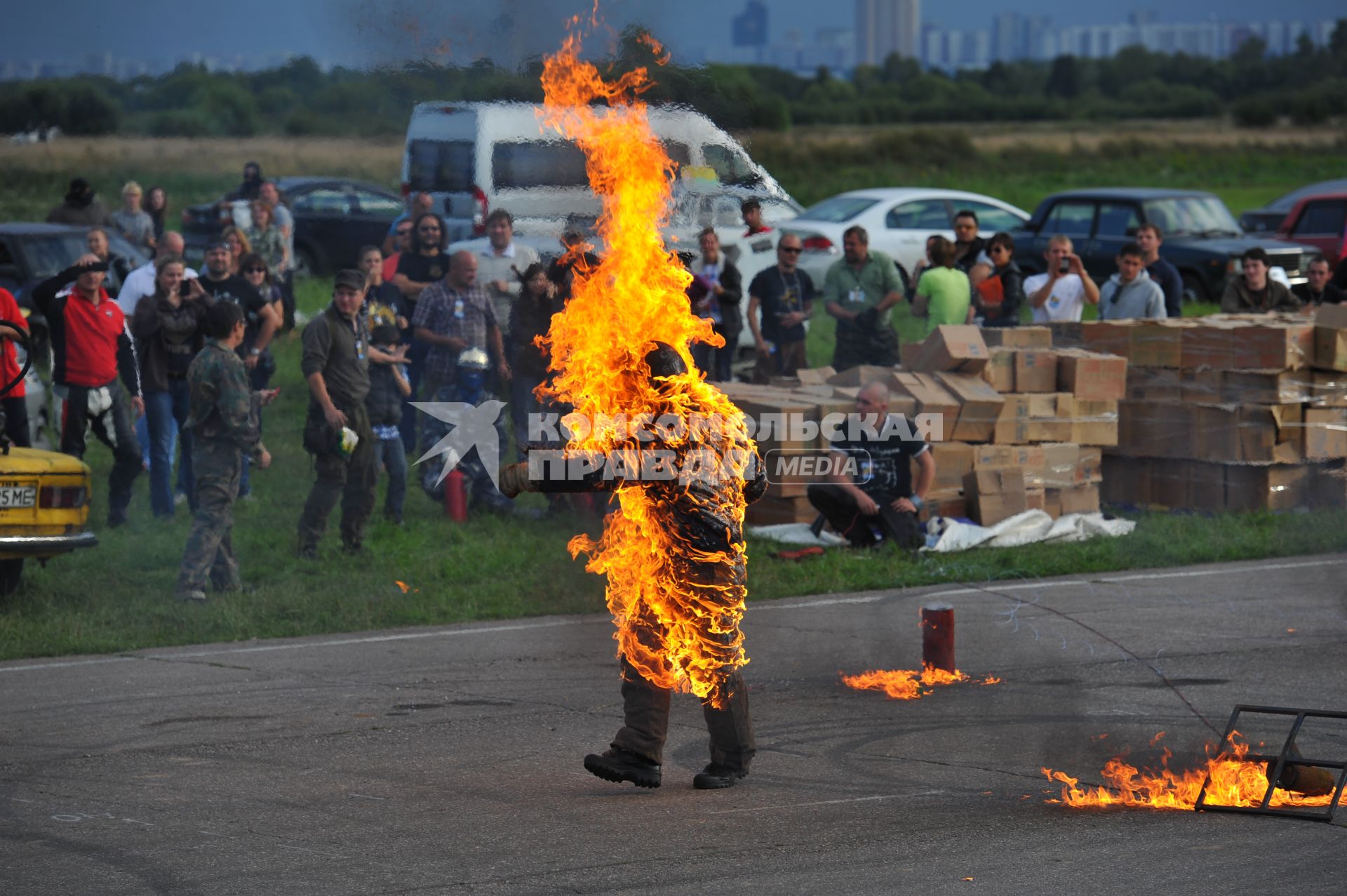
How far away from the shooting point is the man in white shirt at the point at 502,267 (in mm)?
12484

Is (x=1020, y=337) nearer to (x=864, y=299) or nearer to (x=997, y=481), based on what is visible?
(x=997, y=481)

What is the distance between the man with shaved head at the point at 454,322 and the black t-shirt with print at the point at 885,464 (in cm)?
281

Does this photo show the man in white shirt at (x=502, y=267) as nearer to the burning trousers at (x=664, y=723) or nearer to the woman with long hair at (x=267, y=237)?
the woman with long hair at (x=267, y=237)

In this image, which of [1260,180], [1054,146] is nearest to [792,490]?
[1260,180]

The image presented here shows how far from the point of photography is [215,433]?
32.9 feet

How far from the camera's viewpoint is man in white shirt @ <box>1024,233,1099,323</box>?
14430 millimetres

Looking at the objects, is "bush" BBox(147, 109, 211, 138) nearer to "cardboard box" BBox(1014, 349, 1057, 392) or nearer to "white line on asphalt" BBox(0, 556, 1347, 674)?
"white line on asphalt" BBox(0, 556, 1347, 674)

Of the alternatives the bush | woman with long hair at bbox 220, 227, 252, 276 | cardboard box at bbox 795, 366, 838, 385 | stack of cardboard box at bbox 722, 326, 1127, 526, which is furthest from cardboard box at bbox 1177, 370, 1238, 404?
the bush

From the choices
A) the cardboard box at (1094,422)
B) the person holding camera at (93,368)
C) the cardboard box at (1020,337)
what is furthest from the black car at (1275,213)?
the person holding camera at (93,368)

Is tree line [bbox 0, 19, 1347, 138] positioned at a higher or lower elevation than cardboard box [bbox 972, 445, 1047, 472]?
higher

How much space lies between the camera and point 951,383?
1235cm

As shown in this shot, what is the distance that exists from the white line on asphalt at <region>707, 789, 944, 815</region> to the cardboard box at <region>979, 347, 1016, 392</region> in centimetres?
655

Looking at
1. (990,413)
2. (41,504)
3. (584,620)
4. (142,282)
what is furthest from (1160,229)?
(41,504)

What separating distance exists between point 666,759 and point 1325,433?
26.3 ft
